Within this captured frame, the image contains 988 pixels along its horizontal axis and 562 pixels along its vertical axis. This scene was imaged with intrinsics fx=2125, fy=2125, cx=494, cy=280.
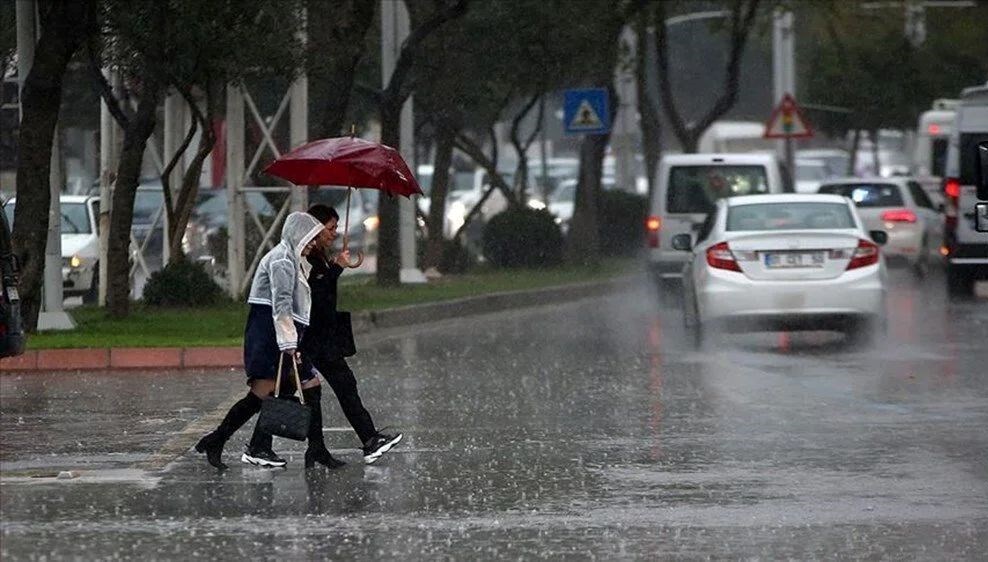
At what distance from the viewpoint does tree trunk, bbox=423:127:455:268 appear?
96.5ft

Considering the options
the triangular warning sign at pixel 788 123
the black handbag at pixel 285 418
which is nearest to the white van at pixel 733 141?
the triangular warning sign at pixel 788 123

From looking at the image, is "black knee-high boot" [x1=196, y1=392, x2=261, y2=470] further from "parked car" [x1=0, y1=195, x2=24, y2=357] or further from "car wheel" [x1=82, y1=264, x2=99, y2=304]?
"car wheel" [x1=82, y1=264, x2=99, y2=304]

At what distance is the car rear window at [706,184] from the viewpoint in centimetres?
2458

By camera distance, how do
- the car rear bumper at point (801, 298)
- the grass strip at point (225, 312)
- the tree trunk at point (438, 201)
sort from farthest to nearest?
the tree trunk at point (438, 201), the car rear bumper at point (801, 298), the grass strip at point (225, 312)

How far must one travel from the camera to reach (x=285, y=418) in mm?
10500

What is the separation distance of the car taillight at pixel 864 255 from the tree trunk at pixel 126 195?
6.45 meters

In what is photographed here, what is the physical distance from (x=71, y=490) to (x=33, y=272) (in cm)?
815

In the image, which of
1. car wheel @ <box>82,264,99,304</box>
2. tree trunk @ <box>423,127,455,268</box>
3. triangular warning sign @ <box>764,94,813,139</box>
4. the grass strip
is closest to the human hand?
the grass strip

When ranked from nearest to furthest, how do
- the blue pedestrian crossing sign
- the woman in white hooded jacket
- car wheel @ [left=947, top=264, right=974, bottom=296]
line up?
the woman in white hooded jacket, car wheel @ [left=947, top=264, right=974, bottom=296], the blue pedestrian crossing sign

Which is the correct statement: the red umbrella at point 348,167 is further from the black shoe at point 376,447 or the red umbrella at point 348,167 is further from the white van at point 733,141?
the white van at point 733,141

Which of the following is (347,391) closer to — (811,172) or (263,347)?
(263,347)

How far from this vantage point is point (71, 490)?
995 cm

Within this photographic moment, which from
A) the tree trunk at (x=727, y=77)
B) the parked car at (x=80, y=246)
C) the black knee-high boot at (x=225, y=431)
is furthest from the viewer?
the tree trunk at (x=727, y=77)

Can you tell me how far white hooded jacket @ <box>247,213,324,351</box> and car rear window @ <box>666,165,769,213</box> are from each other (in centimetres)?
1421
